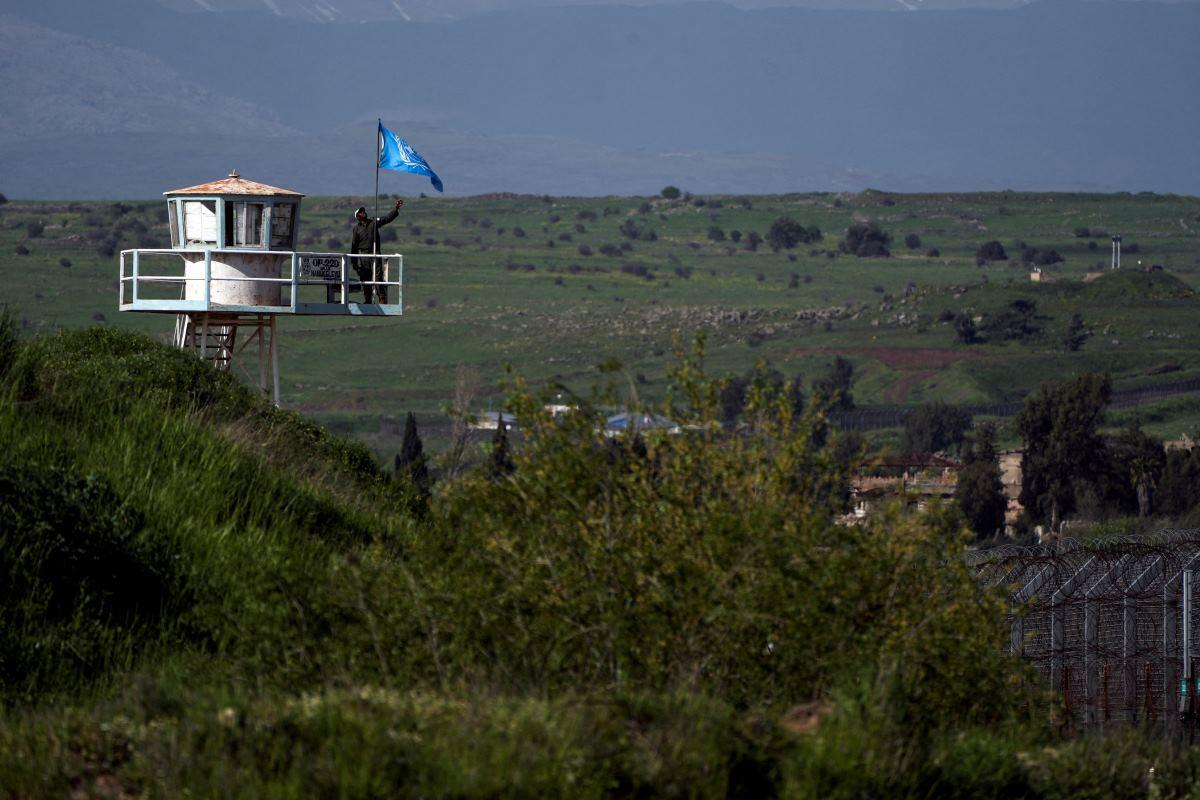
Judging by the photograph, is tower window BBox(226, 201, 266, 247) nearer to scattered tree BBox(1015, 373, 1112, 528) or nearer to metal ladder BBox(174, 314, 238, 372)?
metal ladder BBox(174, 314, 238, 372)

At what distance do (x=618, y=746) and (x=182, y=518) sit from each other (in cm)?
517

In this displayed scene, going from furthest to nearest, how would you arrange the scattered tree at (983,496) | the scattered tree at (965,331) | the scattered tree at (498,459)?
the scattered tree at (965,331)
the scattered tree at (983,496)
the scattered tree at (498,459)

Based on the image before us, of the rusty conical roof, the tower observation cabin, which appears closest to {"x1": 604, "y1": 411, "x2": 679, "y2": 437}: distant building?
the tower observation cabin

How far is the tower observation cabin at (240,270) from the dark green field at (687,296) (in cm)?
5344

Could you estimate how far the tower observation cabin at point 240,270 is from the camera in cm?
2709

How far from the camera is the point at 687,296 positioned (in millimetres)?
137750

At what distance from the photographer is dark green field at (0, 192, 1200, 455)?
353 ft

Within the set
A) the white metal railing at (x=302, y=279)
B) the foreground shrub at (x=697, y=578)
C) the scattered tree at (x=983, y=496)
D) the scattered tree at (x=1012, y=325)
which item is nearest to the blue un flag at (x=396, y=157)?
the white metal railing at (x=302, y=279)

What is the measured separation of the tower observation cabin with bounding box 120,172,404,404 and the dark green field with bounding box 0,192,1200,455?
53.4m

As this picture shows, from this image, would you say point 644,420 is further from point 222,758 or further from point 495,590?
point 222,758

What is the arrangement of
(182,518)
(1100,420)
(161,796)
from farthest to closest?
(1100,420), (182,518), (161,796)

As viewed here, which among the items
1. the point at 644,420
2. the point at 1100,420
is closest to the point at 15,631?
the point at 644,420

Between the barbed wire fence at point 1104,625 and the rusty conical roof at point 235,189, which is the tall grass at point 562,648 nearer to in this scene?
the barbed wire fence at point 1104,625

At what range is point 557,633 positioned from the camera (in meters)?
8.76
